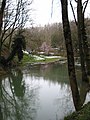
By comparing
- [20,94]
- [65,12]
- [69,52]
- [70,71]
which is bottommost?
[20,94]

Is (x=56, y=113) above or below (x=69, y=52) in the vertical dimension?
below

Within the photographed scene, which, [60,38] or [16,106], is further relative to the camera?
[60,38]

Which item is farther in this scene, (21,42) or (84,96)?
(21,42)

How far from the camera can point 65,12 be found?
908 cm

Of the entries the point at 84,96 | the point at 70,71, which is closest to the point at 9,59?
the point at 84,96

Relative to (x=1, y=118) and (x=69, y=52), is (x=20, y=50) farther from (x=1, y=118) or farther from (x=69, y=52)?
(x=69, y=52)

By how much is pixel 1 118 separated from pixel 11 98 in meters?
4.81

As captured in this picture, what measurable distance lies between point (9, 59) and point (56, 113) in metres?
25.5

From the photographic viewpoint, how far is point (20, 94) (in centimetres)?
1802

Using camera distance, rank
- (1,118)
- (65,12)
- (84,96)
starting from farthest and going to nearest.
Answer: (84,96)
(1,118)
(65,12)

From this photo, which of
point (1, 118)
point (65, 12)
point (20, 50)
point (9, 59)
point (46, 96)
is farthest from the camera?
point (20, 50)

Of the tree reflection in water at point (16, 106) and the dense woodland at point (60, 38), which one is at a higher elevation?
the dense woodland at point (60, 38)

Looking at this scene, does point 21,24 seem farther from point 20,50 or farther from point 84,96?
point 84,96

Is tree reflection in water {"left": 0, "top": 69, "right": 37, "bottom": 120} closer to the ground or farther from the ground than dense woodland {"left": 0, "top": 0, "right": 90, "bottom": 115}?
closer to the ground
